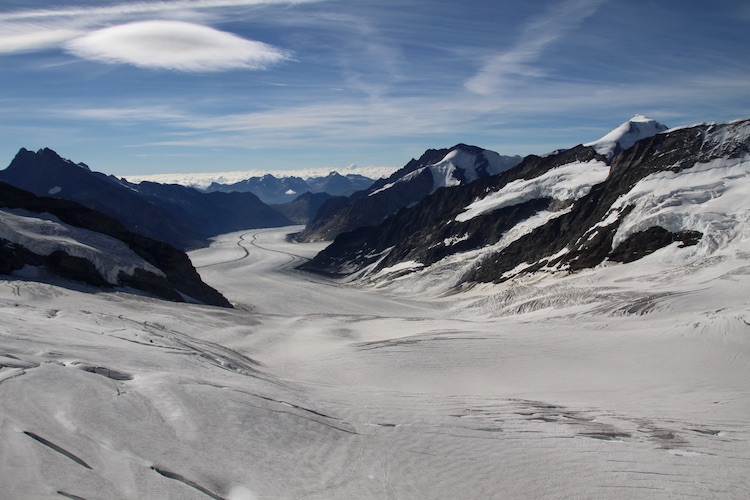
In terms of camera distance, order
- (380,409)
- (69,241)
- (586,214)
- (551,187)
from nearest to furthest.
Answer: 1. (380,409)
2. (69,241)
3. (586,214)
4. (551,187)

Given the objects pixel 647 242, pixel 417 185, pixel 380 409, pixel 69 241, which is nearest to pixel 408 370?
pixel 380 409

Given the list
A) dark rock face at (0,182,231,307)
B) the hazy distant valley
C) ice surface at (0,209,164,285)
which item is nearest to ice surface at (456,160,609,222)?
the hazy distant valley

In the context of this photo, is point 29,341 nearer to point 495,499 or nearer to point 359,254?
point 495,499

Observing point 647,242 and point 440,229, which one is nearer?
point 647,242

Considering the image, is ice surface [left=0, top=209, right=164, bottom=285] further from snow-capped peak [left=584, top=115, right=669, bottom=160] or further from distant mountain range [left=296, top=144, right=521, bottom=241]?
distant mountain range [left=296, top=144, right=521, bottom=241]

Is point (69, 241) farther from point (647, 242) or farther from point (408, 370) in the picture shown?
point (647, 242)

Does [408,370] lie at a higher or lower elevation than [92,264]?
lower
